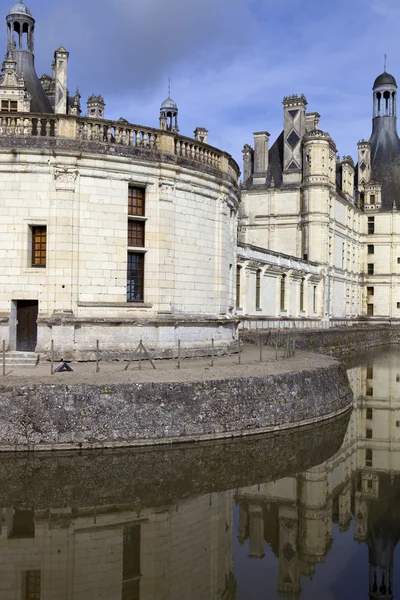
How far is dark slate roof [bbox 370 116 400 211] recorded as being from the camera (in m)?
68.5

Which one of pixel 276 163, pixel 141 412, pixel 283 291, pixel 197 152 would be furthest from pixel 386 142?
pixel 141 412

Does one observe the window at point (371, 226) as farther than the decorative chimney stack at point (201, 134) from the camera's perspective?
Yes

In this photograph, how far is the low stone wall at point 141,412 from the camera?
44.9ft

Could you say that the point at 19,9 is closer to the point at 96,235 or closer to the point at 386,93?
the point at 96,235

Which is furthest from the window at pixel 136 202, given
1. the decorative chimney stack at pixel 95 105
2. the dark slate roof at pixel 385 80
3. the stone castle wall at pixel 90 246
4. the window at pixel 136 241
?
the dark slate roof at pixel 385 80

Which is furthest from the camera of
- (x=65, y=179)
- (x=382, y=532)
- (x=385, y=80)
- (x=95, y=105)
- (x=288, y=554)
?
(x=385, y=80)

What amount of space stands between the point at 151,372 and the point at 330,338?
27816 mm

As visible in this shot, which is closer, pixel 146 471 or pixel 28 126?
pixel 146 471

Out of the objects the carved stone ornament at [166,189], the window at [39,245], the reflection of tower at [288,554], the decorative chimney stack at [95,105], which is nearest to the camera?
the reflection of tower at [288,554]

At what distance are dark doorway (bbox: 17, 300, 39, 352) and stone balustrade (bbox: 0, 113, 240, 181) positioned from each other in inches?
195

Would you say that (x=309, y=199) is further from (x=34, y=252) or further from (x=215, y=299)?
(x=34, y=252)

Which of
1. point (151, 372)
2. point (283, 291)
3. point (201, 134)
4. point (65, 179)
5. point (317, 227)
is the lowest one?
point (151, 372)

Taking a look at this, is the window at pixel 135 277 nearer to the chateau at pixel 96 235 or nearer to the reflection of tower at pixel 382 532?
the chateau at pixel 96 235

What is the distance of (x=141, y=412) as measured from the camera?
14484 mm
